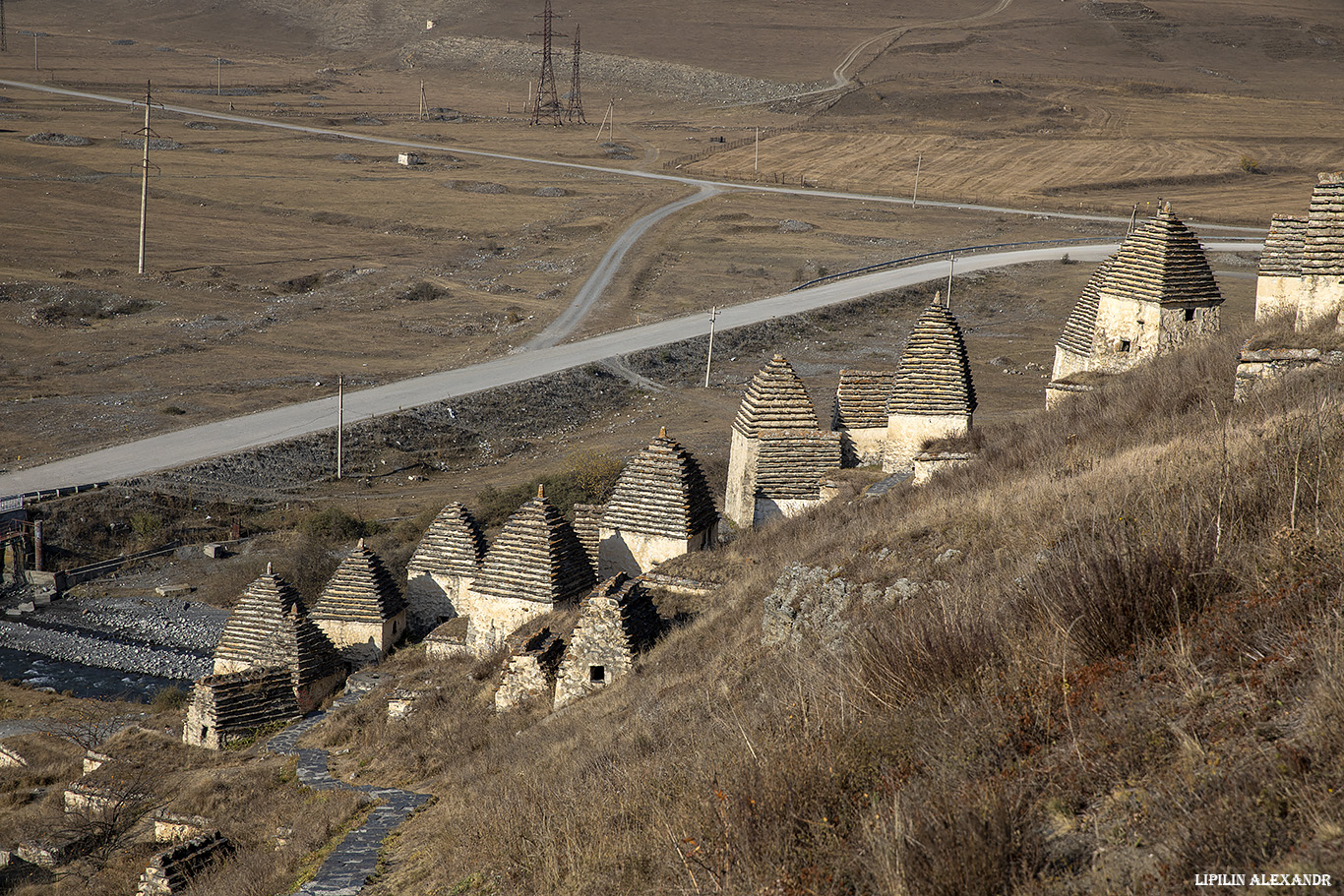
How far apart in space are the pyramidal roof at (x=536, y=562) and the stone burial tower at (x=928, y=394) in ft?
24.2

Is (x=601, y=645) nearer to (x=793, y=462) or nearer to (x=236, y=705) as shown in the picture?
(x=236, y=705)

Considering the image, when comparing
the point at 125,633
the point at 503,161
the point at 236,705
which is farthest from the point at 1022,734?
the point at 503,161

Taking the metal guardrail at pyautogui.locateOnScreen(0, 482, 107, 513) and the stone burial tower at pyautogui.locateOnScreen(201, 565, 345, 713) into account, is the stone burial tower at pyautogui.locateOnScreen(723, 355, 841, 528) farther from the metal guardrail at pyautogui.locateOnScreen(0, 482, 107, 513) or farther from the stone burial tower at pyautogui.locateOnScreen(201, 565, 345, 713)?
the metal guardrail at pyautogui.locateOnScreen(0, 482, 107, 513)

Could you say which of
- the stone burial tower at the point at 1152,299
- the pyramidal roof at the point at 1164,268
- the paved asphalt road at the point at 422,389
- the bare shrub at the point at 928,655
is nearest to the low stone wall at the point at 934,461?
the stone burial tower at the point at 1152,299

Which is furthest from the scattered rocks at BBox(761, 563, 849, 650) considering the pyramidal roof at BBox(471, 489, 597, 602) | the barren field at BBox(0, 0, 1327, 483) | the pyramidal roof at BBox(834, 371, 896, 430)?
the barren field at BBox(0, 0, 1327, 483)

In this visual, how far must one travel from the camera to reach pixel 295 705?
21.0m

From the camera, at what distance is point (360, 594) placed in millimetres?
22969

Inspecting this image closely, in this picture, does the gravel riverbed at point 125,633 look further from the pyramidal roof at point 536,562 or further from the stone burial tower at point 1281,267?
the stone burial tower at point 1281,267

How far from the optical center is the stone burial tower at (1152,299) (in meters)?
25.0

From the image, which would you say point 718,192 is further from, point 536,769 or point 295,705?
point 536,769

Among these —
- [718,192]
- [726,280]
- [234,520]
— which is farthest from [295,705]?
[718,192]

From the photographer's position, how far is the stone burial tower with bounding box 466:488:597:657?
2077 centimetres

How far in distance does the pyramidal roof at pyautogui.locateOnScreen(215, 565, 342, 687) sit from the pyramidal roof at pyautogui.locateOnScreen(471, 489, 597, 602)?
330 centimetres

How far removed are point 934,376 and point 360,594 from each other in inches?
501
